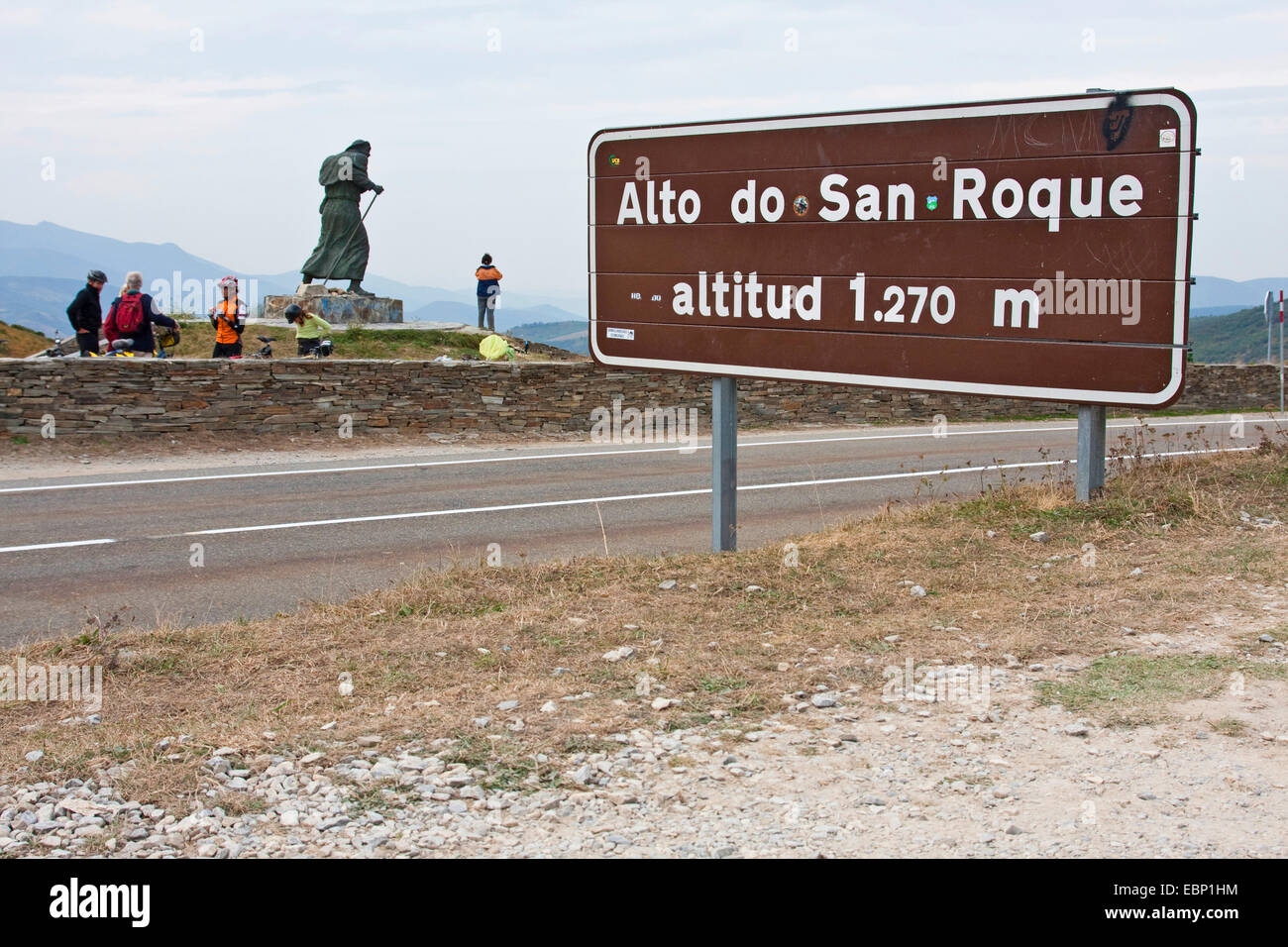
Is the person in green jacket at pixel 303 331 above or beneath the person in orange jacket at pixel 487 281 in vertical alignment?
beneath

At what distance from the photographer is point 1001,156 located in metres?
7.20

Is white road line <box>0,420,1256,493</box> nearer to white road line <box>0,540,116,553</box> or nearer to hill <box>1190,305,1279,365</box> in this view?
white road line <box>0,540,116,553</box>

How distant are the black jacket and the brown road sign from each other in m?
11.1

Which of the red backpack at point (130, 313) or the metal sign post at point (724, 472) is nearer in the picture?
the metal sign post at point (724, 472)

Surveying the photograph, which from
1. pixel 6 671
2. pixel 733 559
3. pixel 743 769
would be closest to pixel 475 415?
pixel 733 559

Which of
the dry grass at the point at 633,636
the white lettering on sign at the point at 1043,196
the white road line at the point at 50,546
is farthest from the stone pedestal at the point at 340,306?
the white lettering on sign at the point at 1043,196

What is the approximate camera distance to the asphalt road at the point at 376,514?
8609mm

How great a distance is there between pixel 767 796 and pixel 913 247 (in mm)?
4496

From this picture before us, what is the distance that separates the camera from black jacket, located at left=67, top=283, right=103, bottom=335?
55.2ft

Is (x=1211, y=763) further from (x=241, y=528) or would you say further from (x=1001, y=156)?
(x=241, y=528)

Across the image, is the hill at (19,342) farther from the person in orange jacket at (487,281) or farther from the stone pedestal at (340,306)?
the person in orange jacket at (487,281)
